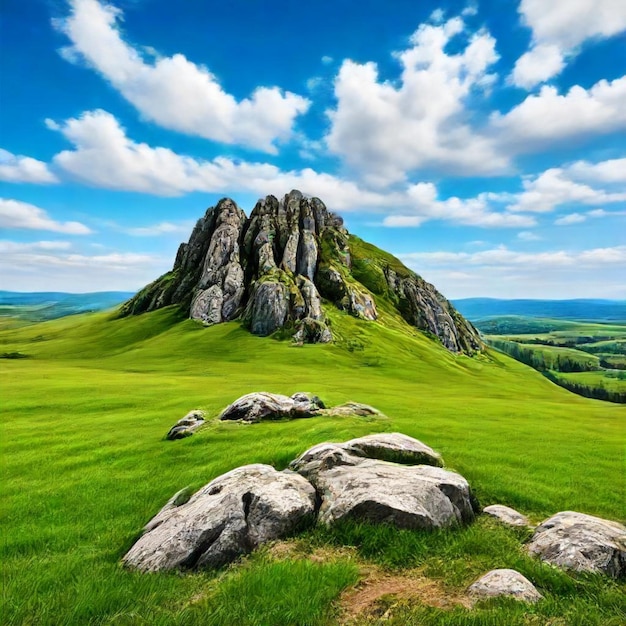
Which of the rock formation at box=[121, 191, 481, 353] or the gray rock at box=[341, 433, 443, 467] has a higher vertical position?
the rock formation at box=[121, 191, 481, 353]

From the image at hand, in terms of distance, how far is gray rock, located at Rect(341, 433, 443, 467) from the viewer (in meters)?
17.4

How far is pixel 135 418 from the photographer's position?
39844 millimetres

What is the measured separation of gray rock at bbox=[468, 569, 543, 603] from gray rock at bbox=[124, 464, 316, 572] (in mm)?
5328

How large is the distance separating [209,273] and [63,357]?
5960cm

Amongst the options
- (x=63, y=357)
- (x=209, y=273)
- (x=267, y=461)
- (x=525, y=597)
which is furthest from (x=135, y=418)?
(x=209, y=273)

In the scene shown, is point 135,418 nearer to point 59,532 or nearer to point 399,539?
point 59,532

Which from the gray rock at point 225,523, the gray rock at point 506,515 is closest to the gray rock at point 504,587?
the gray rock at point 506,515

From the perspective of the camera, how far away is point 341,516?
1266cm

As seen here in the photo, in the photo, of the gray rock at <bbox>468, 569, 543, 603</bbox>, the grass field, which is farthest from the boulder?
the gray rock at <bbox>468, 569, 543, 603</bbox>

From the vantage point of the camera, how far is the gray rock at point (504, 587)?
9.02 metres

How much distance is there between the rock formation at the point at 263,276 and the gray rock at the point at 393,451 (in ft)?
367

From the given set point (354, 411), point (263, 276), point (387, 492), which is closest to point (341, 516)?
point (387, 492)

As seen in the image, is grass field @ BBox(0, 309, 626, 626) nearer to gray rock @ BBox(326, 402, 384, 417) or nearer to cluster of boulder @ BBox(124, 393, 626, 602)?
cluster of boulder @ BBox(124, 393, 626, 602)

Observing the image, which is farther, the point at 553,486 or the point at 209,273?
the point at 209,273
